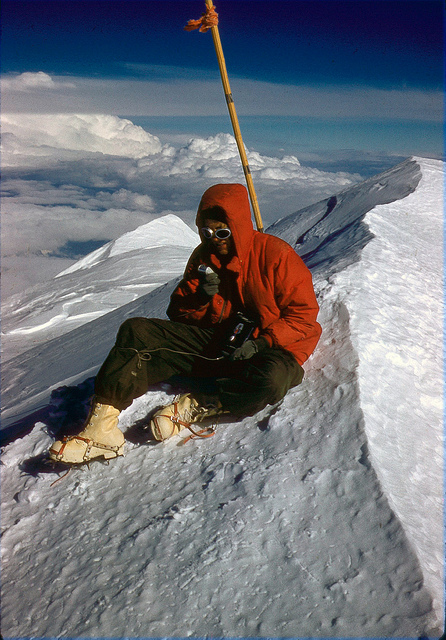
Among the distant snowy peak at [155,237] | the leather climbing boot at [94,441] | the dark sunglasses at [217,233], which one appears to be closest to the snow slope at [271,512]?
the leather climbing boot at [94,441]

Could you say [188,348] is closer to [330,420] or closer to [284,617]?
[330,420]

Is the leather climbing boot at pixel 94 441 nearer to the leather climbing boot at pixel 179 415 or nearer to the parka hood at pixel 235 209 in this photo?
the leather climbing boot at pixel 179 415

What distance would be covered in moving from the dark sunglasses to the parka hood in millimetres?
40

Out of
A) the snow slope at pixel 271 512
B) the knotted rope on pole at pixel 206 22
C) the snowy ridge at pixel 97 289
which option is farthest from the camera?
the snowy ridge at pixel 97 289

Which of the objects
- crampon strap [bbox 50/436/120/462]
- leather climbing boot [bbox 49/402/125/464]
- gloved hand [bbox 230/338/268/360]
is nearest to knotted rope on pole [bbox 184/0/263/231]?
gloved hand [bbox 230/338/268/360]

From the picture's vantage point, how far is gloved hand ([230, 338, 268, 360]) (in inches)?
101

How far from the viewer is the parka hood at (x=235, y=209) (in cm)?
274

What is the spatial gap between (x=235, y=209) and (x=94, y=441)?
66.3 inches

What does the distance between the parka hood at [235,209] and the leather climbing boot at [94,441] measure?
1309 mm

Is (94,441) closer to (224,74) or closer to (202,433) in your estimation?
(202,433)

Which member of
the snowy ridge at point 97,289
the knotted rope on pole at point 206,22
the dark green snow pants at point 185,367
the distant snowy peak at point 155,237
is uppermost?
the knotted rope on pole at point 206,22

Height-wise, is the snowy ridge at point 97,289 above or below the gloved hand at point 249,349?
below

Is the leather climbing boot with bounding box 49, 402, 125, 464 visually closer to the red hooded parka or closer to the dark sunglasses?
the red hooded parka

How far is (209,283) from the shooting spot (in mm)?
2959
